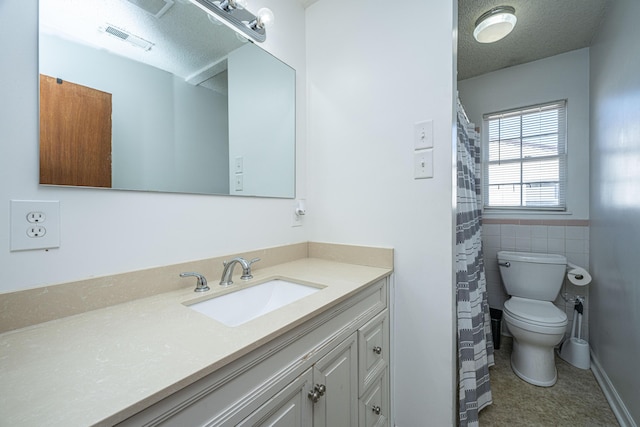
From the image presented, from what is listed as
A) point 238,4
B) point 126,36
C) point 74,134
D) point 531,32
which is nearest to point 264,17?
point 238,4

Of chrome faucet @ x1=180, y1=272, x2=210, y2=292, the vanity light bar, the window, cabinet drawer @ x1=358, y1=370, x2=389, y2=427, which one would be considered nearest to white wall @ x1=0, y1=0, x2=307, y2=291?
chrome faucet @ x1=180, y1=272, x2=210, y2=292

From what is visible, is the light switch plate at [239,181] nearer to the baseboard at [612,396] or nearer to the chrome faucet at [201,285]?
the chrome faucet at [201,285]

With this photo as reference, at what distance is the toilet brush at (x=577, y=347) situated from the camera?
1.84 metres

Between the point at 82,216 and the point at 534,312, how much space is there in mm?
2502

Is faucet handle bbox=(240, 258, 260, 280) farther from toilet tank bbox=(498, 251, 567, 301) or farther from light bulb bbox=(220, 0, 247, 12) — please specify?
toilet tank bbox=(498, 251, 567, 301)

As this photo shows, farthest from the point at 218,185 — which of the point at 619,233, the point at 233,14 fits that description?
the point at 619,233

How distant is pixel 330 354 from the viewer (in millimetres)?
820

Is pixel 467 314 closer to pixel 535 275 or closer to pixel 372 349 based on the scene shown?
pixel 372 349

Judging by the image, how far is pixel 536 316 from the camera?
5.45ft

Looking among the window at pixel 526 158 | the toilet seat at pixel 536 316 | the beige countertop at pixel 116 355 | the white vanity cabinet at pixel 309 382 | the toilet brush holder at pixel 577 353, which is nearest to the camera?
the beige countertop at pixel 116 355

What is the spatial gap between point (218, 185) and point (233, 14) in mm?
732

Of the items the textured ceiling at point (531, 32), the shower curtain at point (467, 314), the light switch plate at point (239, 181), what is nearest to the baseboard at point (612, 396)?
the shower curtain at point (467, 314)

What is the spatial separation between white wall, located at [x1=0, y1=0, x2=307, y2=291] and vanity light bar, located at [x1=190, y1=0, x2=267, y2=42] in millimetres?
535

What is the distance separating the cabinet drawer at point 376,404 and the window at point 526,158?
206cm
